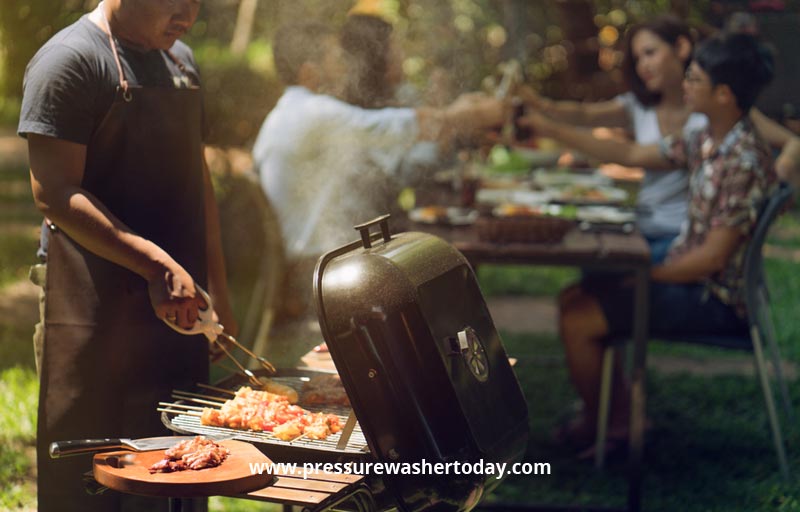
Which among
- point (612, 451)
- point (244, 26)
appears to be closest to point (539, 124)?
point (612, 451)

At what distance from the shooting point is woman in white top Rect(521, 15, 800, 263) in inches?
209

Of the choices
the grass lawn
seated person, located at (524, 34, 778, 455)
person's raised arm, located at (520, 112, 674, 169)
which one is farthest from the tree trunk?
seated person, located at (524, 34, 778, 455)

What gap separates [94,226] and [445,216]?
2315 mm

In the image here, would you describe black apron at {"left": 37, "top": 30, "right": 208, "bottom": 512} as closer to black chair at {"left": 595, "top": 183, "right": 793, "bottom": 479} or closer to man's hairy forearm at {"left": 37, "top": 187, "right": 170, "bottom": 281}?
man's hairy forearm at {"left": 37, "top": 187, "right": 170, "bottom": 281}

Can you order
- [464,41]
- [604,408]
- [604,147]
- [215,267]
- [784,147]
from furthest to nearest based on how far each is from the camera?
[464,41] < [604,147] < [784,147] < [604,408] < [215,267]

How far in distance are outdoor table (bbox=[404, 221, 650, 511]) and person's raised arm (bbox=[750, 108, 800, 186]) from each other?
3.76 feet

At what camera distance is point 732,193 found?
14.3 feet

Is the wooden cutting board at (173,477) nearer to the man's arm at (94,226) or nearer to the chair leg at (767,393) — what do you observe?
the man's arm at (94,226)

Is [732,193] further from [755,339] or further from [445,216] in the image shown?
[445,216]

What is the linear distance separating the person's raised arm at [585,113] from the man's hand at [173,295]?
411cm

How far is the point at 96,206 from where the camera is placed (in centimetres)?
263

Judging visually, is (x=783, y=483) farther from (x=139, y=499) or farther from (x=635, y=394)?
(x=139, y=499)

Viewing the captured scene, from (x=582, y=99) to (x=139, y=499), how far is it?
11.2 meters

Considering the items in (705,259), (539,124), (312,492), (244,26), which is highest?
(244,26)
